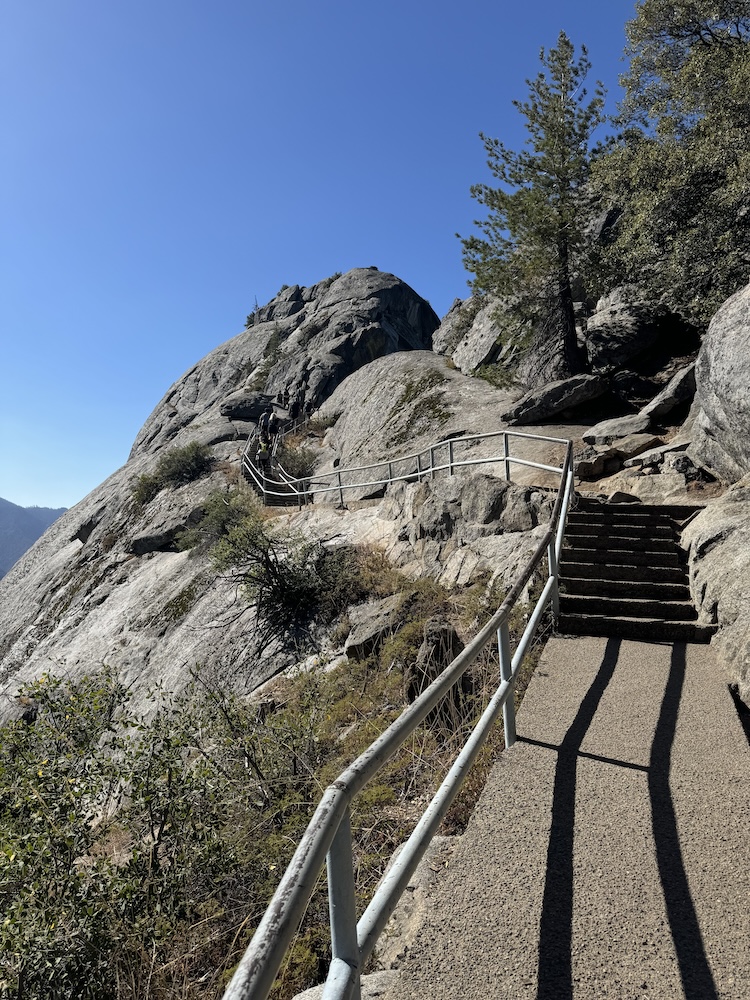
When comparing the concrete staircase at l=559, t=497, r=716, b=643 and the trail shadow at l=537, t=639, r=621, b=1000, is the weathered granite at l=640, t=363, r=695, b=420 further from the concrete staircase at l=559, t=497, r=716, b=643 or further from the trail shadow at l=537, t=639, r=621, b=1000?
the trail shadow at l=537, t=639, r=621, b=1000

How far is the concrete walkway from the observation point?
244cm

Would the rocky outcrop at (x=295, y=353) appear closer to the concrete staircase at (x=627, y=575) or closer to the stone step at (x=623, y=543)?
the concrete staircase at (x=627, y=575)

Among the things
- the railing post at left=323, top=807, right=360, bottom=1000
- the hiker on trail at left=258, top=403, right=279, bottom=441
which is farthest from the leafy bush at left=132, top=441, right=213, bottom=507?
the railing post at left=323, top=807, right=360, bottom=1000

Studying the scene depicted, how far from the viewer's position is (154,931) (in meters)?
3.79

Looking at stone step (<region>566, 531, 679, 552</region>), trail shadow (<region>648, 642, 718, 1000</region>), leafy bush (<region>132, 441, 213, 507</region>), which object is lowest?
trail shadow (<region>648, 642, 718, 1000</region>)

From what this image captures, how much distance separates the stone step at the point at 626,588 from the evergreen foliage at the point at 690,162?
9.74 metres

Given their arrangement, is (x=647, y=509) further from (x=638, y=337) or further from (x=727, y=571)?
(x=638, y=337)

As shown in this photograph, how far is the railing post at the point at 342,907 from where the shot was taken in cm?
179

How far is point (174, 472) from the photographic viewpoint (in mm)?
29062

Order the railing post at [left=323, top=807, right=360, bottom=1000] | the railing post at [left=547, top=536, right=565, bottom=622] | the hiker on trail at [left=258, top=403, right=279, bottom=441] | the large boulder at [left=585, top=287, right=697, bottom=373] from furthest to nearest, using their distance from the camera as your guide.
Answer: the hiker on trail at [left=258, top=403, right=279, bottom=441]
the large boulder at [left=585, top=287, right=697, bottom=373]
the railing post at [left=547, top=536, right=565, bottom=622]
the railing post at [left=323, top=807, right=360, bottom=1000]

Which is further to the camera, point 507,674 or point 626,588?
point 626,588

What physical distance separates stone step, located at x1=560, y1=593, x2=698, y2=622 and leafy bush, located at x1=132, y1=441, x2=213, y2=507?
23.5 metres

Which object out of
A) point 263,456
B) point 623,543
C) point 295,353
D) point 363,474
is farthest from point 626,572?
point 295,353

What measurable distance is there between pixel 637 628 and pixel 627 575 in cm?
125
